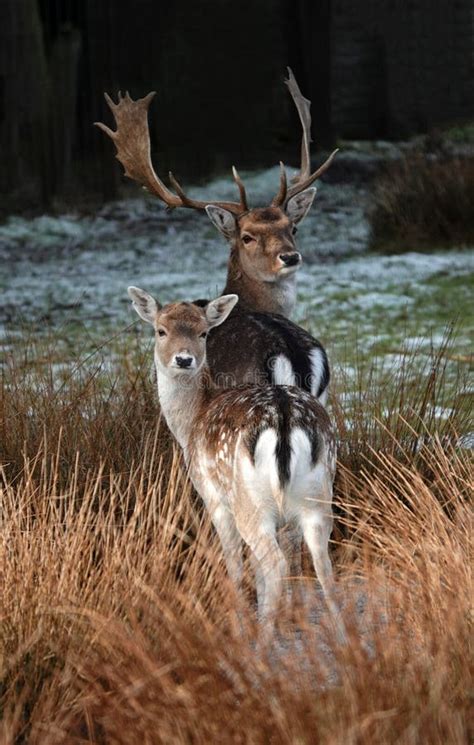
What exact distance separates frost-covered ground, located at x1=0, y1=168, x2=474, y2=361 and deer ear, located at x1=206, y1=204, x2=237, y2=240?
150 centimetres

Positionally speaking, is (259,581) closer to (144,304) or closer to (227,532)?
(227,532)

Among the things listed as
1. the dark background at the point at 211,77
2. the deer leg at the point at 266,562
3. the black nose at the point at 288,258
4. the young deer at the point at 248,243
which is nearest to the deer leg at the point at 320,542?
the deer leg at the point at 266,562

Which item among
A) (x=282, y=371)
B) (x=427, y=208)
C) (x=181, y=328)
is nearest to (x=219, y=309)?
(x=181, y=328)

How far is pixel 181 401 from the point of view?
17.2ft

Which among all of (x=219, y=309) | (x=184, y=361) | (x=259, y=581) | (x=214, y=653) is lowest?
(x=259, y=581)

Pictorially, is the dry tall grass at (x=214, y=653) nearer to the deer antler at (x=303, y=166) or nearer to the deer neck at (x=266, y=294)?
the deer neck at (x=266, y=294)

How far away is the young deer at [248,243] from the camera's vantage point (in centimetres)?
561

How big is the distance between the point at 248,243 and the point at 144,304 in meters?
1.36

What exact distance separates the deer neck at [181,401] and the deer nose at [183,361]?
16 cm

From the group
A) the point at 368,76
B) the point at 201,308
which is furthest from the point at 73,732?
the point at 368,76

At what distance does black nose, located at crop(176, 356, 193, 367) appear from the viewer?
5.08 metres

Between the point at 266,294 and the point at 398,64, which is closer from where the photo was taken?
the point at 266,294

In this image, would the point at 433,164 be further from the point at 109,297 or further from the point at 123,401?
the point at 123,401

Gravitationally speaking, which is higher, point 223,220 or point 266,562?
point 223,220
